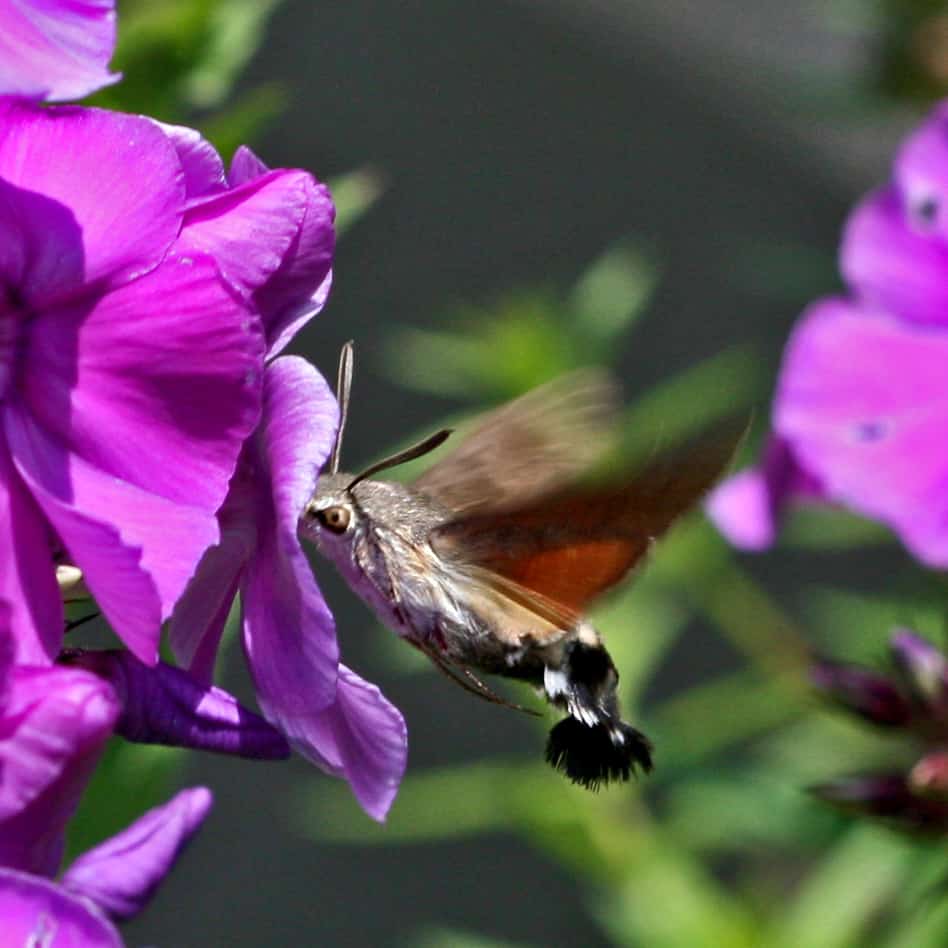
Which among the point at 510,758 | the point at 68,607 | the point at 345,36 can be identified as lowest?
the point at 510,758

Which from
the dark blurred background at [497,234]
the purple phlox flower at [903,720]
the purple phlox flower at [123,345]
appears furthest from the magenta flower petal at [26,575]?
the dark blurred background at [497,234]

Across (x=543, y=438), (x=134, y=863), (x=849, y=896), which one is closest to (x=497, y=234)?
(x=849, y=896)

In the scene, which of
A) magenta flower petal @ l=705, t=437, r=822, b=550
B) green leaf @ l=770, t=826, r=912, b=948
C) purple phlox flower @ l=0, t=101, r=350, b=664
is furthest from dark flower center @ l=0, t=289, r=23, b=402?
green leaf @ l=770, t=826, r=912, b=948

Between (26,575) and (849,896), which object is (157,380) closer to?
(26,575)

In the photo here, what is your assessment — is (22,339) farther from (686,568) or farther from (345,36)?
(345,36)

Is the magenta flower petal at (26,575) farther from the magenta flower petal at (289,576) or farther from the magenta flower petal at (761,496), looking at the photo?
the magenta flower petal at (761,496)

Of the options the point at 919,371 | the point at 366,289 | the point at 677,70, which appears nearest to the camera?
the point at 919,371

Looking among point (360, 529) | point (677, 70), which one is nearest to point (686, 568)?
point (360, 529)
